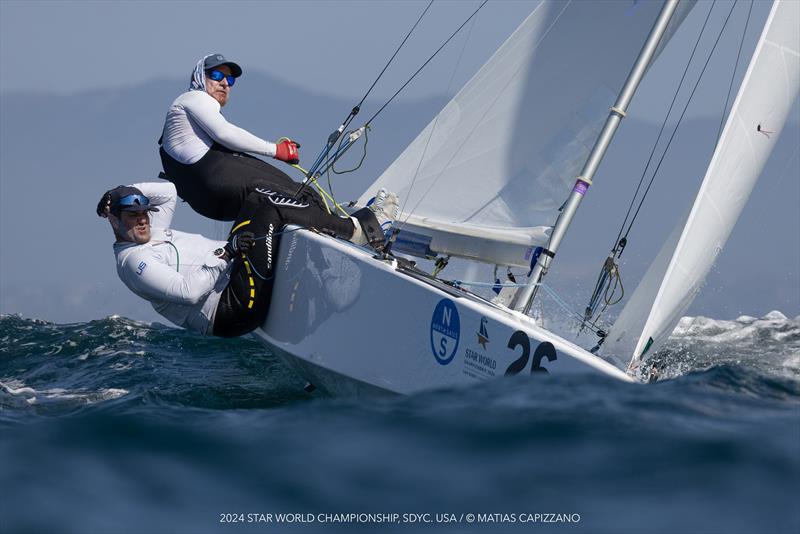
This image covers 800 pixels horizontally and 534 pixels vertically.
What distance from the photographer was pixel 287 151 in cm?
565

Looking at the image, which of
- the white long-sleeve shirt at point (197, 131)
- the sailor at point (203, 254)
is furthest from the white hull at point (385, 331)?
the white long-sleeve shirt at point (197, 131)

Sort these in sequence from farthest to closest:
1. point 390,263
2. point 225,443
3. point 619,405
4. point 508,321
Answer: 1. point 390,263
2. point 508,321
3. point 619,405
4. point 225,443

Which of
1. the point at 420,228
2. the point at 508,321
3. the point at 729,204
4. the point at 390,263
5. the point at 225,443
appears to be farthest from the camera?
the point at 420,228

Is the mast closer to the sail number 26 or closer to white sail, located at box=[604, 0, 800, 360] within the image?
white sail, located at box=[604, 0, 800, 360]

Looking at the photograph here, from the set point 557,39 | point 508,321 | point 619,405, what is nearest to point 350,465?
point 619,405

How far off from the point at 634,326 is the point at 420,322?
114cm

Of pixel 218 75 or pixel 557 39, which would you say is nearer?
pixel 218 75

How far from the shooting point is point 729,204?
5352mm

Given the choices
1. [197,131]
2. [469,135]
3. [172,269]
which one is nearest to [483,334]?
[172,269]

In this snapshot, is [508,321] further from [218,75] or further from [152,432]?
[218,75]

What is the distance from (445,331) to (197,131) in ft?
6.76

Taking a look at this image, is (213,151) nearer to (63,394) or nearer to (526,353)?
(63,394)

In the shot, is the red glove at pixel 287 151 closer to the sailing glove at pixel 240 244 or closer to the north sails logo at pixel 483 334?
the sailing glove at pixel 240 244

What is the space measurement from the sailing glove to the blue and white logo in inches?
50.4
